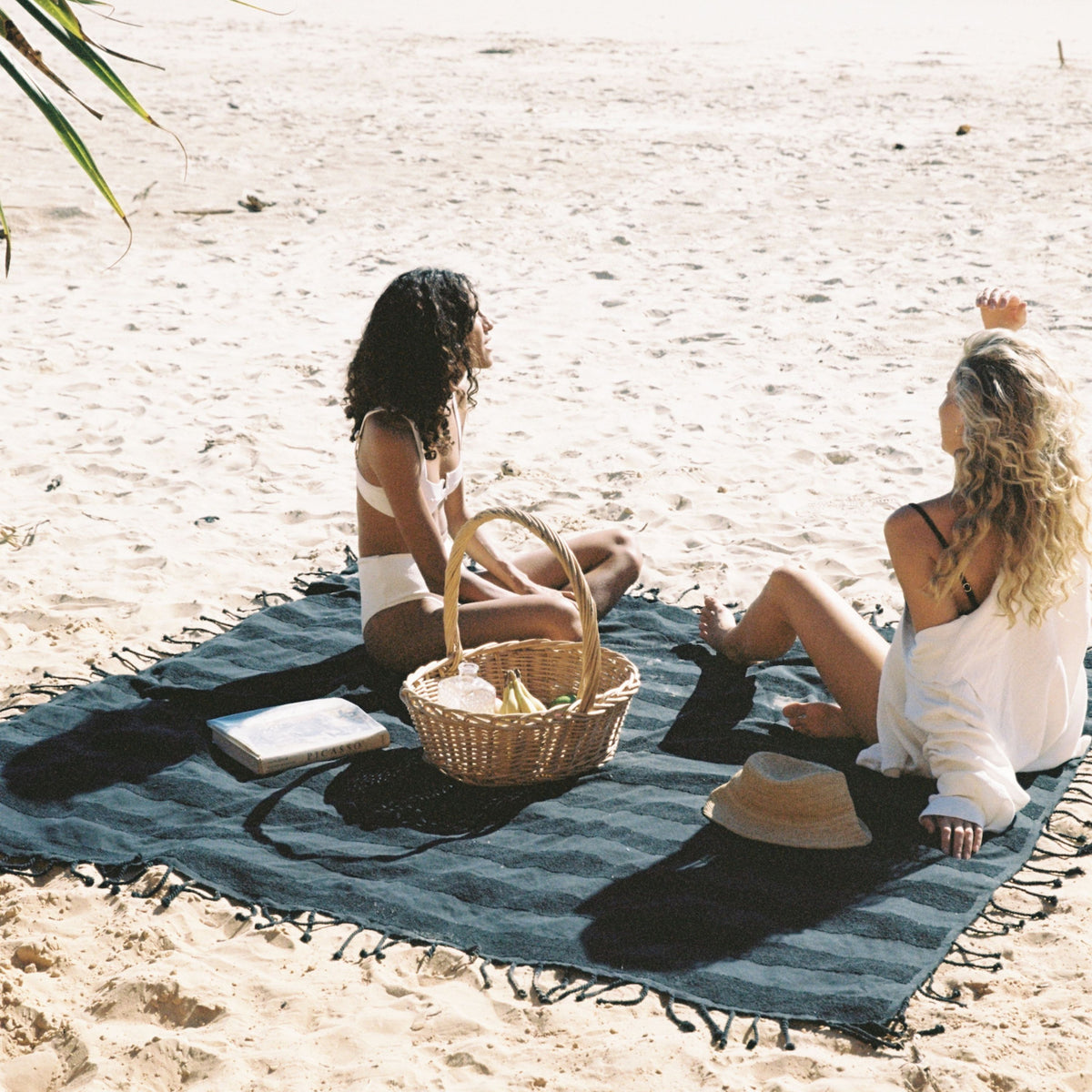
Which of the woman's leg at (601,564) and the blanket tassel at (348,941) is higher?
the woman's leg at (601,564)

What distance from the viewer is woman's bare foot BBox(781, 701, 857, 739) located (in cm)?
363

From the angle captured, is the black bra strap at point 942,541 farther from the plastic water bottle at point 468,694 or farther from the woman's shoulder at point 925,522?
the plastic water bottle at point 468,694

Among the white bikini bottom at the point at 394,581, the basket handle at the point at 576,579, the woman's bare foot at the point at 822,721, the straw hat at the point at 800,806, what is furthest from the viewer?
the white bikini bottom at the point at 394,581

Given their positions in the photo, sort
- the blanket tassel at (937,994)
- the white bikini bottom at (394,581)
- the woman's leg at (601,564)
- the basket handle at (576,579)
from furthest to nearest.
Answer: the woman's leg at (601,564)
the white bikini bottom at (394,581)
the basket handle at (576,579)
the blanket tassel at (937,994)

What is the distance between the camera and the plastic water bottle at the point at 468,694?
3.38 metres

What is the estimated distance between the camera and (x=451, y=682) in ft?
11.3

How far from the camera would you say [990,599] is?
10.1 feet

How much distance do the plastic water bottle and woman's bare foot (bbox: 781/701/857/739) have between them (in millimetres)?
894

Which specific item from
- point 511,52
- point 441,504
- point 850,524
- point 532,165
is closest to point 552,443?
point 850,524

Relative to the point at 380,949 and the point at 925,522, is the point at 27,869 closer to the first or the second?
the point at 380,949

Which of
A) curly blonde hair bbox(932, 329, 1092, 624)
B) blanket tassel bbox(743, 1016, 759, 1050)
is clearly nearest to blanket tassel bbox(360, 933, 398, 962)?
blanket tassel bbox(743, 1016, 759, 1050)

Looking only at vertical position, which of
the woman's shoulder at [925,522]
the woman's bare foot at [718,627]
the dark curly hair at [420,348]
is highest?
the dark curly hair at [420,348]

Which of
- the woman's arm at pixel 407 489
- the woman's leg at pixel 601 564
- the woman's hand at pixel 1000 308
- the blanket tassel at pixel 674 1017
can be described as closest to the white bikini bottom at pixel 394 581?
the woman's arm at pixel 407 489

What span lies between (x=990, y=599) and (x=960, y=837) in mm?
566
